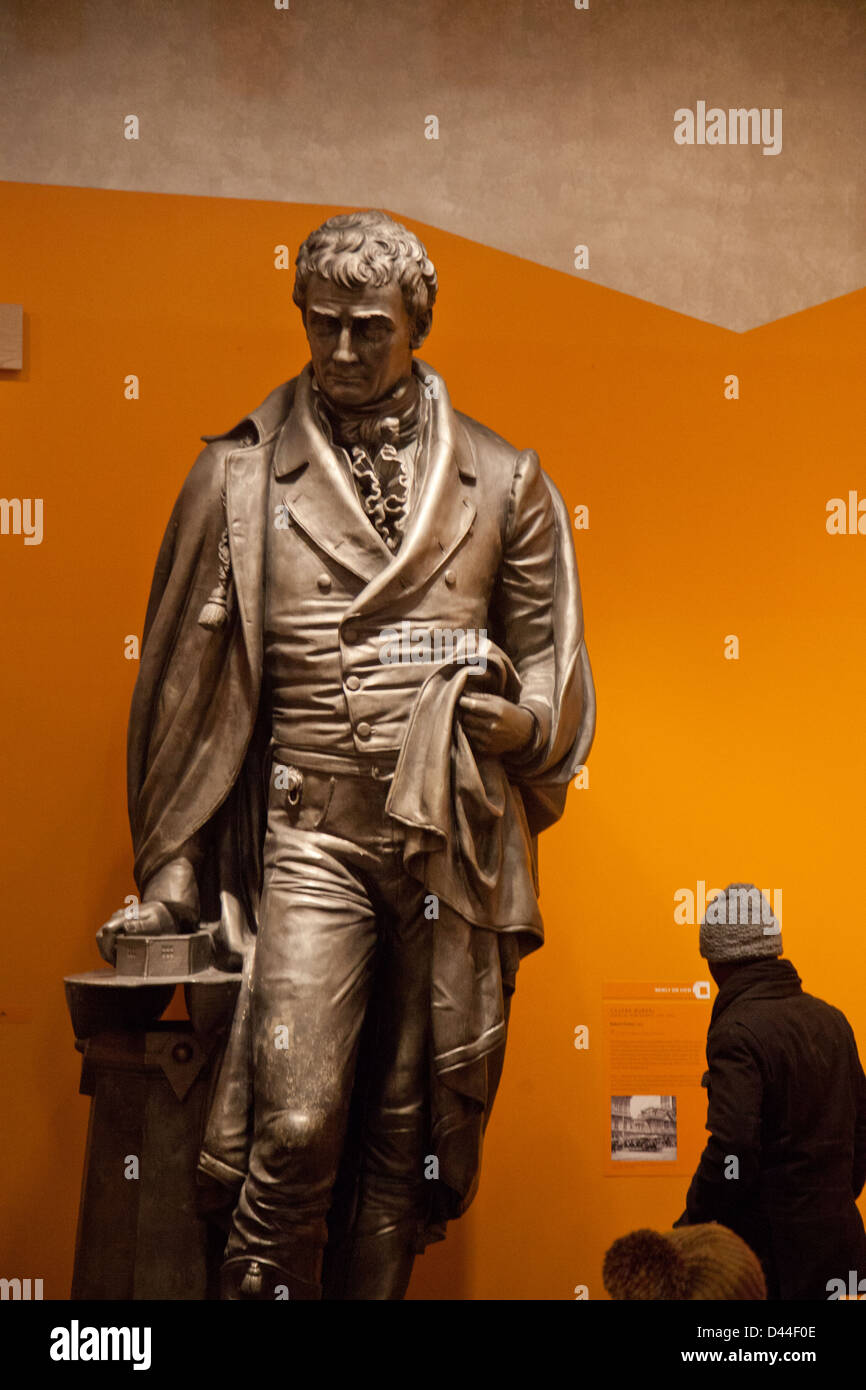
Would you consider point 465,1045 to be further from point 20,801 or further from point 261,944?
point 20,801

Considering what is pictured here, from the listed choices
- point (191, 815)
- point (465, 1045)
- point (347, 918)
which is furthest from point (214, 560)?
point (465, 1045)

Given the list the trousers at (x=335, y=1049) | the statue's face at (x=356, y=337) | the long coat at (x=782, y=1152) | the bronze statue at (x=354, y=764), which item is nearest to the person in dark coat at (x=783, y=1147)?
the long coat at (x=782, y=1152)

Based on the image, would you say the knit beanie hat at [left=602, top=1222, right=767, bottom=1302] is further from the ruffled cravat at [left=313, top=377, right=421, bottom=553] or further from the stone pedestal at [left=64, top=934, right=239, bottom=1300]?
the ruffled cravat at [left=313, top=377, right=421, bottom=553]

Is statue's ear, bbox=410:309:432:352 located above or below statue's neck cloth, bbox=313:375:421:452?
above

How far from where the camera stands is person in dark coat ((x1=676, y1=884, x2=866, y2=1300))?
3439mm

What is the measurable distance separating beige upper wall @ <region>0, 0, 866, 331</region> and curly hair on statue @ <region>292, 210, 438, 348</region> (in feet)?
4.32

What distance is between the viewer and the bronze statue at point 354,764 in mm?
3305

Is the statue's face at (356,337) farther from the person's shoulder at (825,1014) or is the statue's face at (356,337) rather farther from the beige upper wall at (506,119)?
the person's shoulder at (825,1014)

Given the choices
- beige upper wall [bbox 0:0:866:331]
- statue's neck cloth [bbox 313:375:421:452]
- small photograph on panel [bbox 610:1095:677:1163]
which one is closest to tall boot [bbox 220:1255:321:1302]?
small photograph on panel [bbox 610:1095:677:1163]

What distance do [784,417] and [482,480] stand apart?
1507 millimetres

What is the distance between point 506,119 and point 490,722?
2.21 m

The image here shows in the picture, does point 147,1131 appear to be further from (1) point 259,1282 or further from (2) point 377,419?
(2) point 377,419

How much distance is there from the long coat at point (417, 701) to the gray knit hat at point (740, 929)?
1.36ft

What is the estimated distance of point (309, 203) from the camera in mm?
4711
